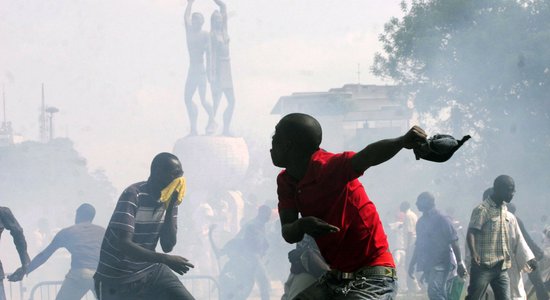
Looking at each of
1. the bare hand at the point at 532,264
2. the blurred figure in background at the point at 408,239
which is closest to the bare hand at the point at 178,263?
the bare hand at the point at 532,264

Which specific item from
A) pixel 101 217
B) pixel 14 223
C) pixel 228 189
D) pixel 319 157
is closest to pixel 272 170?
pixel 101 217

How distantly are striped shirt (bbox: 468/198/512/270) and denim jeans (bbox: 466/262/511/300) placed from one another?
48 millimetres

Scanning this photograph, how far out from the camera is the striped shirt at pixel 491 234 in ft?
25.3

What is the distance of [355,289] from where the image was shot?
359 cm

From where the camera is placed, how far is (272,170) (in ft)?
163

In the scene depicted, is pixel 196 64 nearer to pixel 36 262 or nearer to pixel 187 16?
pixel 187 16

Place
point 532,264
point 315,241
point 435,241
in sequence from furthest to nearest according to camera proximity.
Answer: point 435,241, point 532,264, point 315,241

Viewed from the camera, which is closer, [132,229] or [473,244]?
[132,229]

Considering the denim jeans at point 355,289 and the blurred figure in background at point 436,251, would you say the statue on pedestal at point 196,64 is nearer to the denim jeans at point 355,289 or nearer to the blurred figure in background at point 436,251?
the blurred figure in background at point 436,251

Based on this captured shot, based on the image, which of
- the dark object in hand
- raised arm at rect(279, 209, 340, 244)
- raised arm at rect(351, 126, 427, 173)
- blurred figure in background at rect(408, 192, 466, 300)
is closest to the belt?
raised arm at rect(279, 209, 340, 244)

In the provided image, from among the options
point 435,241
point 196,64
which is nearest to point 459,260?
point 435,241

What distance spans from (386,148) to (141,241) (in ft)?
11.9

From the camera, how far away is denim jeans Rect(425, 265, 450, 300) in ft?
31.5

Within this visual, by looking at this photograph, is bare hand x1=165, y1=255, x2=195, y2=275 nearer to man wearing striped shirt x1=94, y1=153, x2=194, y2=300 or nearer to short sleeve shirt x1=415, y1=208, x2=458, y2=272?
man wearing striped shirt x1=94, y1=153, x2=194, y2=300
